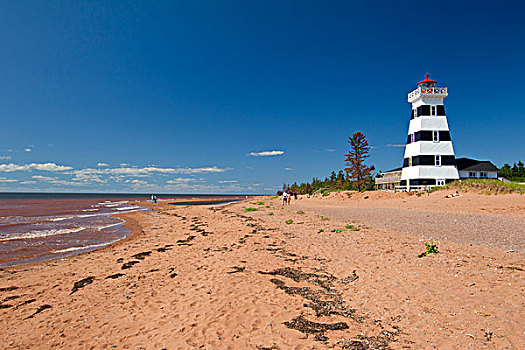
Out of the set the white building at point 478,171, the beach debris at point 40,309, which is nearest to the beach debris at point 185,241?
the beach debris at point 40,309

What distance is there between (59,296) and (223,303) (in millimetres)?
4803

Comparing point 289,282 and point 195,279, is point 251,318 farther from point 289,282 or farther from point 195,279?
point 195,279

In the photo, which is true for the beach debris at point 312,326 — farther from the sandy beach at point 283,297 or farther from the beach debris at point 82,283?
the beach debris at point 82,283

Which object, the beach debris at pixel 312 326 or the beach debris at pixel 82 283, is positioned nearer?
the beach debris at pixel 312 326

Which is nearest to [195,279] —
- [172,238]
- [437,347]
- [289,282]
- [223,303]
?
[223,303]

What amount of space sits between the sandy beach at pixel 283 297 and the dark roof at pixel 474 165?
35.1 m

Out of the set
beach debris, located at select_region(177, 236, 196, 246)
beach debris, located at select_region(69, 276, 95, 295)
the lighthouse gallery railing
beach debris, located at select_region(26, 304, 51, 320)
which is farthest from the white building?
beach debris, located at select_region(26, 304, 51, 320)

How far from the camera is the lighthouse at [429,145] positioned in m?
37.9

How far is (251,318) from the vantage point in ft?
18.8

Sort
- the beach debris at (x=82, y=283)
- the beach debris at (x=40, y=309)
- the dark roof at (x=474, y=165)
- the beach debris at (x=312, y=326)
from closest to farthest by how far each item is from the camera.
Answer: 1. the beach debris at (x=312, y=326)
2. the beach debris at (x=40, y=309)
3. the beach debris at (x=82, y=283)
4. the dark roof at (x=474, y=165)

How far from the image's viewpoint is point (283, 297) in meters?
6.77

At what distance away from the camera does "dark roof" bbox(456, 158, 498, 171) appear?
40719mm

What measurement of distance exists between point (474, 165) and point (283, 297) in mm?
47227

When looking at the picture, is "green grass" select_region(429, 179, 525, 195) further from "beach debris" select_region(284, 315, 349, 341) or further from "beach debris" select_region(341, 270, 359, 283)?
"beach debris" select_region(284, 315, 349, 341)
